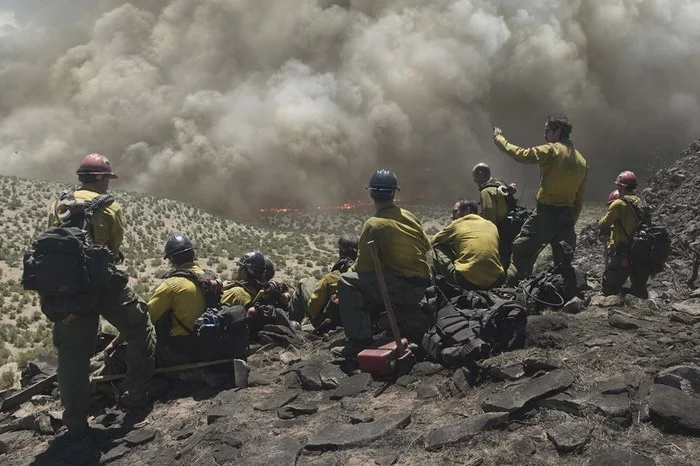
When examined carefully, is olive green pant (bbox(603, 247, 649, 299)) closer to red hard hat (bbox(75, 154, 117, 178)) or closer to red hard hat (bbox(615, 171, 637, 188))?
red hard hat (bbox(615, 171, 637, 188))

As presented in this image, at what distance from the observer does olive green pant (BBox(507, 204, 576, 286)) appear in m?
7.29

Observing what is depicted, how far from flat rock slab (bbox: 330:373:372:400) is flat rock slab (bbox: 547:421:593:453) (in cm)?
200

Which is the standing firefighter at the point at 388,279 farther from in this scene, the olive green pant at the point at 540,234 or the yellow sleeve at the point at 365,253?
the olive green pant at the point at 540,234

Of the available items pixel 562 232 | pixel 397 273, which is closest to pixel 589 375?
pixel 397 273

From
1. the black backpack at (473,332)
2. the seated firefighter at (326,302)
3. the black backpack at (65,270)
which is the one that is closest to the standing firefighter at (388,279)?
the black backpack at (473,332)

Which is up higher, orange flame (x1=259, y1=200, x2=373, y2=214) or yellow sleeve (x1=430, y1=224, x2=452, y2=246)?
orange flame (x1=259, y1=200, x2=373, y2=214)

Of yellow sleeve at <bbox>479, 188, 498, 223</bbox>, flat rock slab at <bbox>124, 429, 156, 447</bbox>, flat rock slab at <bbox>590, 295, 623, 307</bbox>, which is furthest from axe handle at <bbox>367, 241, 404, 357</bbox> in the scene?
yellow sleeve at <bbox>479, 188, 498, 223</bbox>

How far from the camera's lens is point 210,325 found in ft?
19.7

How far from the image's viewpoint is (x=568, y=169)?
716cm

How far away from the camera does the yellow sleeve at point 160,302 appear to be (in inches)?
232

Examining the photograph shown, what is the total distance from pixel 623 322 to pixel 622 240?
257cm

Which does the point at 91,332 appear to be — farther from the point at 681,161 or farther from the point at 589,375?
the point at 681,161

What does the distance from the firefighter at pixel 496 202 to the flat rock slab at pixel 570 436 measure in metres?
4.69

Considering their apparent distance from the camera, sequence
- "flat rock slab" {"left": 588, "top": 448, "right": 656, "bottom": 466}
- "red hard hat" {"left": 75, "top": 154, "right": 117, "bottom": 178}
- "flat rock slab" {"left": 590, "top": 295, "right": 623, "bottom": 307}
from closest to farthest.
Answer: "flat rock slab" {"left": 588, "top": 448, "right": 656, "bottom": 466} → "red hard hat" {"left": 75, "top": 154, "right": 117, "bottom": 178} → "flat rock slab" {"left": 590, "top": 295, "right": 623, "bottom": 307}
